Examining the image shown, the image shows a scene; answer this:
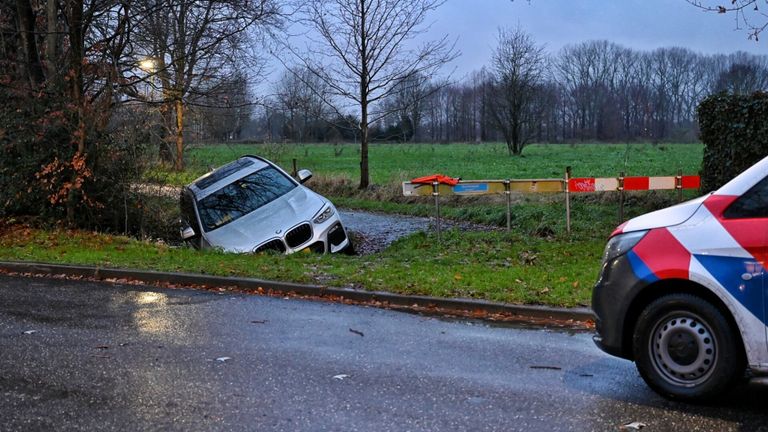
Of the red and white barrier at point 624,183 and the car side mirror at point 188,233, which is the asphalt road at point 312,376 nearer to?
the car side mirror at point 188,233

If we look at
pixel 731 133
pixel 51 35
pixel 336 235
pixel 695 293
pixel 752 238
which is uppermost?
pixel 51 35

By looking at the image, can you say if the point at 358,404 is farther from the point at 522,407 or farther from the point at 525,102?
the point at 525,102

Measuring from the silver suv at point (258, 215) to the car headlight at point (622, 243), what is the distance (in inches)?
265

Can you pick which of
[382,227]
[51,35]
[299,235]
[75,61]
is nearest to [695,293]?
[299,235]

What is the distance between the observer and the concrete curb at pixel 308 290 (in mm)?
7281

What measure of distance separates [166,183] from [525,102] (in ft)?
106

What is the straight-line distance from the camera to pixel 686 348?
447 centimetres

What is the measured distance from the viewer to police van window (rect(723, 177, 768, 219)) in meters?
4.29

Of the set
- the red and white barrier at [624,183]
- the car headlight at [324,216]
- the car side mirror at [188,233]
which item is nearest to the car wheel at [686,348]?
the car headlight at [324,216]

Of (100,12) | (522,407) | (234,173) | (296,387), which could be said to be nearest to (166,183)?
(234,173)

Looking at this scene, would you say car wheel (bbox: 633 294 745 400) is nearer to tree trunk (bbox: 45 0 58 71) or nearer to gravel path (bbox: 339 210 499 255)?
gravel path (bbox: 339 210 499 255)

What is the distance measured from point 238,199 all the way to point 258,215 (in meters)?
0.62

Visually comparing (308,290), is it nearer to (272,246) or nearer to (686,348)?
(272,246)

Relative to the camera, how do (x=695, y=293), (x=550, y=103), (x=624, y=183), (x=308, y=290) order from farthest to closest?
1. (x=550, y=103)
2. (x=624, y=183)
3. (x=308, y=290)
4. (x=695, y=293)
